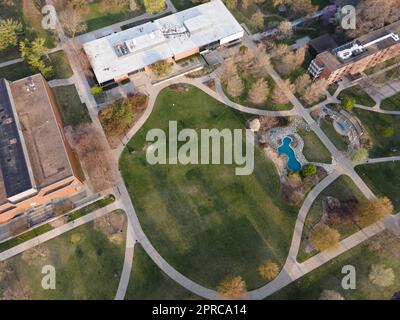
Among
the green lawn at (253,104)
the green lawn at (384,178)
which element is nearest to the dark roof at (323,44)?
the green lawn at (253,104)

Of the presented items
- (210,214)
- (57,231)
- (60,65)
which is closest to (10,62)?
(60,65)

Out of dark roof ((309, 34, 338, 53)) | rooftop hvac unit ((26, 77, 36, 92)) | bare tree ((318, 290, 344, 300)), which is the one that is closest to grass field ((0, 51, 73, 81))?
rooftop hvac unit ((26, 77, 36, 92))

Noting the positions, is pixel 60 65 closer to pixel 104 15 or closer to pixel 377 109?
pixel 104 15

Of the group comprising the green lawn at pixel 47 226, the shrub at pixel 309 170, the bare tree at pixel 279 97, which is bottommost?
the shrub at pixel 309 170

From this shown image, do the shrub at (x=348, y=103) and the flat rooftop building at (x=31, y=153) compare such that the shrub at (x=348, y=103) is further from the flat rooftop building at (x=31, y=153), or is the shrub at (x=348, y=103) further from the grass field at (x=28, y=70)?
the grass field at (x=28, y=70)

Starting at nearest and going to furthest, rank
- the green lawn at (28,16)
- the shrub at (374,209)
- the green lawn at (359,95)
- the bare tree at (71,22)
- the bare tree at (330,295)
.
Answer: the bare tree at (330,295) < the shrub at (374,209) < the green lawn at (359,95) < the bare tree at (71,22) < the green lawn at (28,16)

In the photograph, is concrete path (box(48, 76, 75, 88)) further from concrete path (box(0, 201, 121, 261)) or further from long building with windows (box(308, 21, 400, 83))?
long building with windows (box(308, 21, 400, 83))
